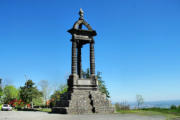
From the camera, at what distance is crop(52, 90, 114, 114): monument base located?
1871 cm

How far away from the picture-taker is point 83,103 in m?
19.4

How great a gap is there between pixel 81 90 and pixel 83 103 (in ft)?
6.49

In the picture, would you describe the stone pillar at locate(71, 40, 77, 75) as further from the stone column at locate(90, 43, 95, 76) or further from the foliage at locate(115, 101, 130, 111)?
the foliage at locate(115, 101, 130, 111)

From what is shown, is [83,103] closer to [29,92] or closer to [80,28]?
[80,28]

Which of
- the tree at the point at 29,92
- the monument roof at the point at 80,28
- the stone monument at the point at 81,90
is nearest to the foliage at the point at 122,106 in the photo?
the stone monument at the point at 81,90

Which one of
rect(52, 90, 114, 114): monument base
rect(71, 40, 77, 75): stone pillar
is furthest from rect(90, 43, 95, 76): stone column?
rect(52, 90, 114, 114): monument base

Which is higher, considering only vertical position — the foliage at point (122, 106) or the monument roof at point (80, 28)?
the monument roof at point (80, 28)

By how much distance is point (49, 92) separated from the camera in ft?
210

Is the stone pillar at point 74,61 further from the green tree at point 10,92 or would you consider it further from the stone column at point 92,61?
the green tree at point 10,92

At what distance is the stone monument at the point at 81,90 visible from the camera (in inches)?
751

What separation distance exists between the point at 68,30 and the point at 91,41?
2833 millimetres

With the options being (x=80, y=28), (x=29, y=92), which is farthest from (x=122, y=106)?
(x=29, y=92)

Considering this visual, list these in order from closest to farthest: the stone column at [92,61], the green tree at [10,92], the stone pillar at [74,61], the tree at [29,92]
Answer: the stone pillar at [74,61] → the stone column at [92,61] → the tree at [29,92] → the green tree at [10,92]

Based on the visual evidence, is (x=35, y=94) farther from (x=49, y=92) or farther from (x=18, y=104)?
(x=49, y=92)
